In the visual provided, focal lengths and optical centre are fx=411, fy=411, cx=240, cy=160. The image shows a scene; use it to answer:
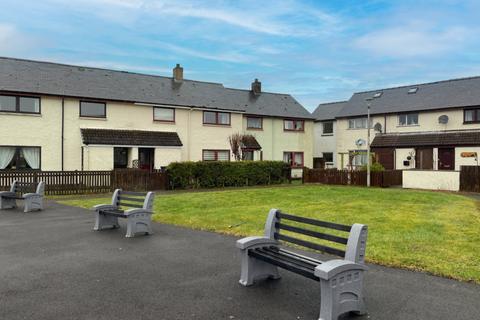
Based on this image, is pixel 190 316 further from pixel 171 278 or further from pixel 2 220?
pixel 2 220

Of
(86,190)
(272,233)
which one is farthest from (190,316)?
(86,190)

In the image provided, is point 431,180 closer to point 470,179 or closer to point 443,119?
point 470,179

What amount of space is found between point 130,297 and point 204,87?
1244 inches

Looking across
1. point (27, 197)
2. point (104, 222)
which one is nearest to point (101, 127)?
point (27, 197)

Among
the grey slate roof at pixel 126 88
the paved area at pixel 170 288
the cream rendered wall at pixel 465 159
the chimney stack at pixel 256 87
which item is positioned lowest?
the paved area at pixel 170 288

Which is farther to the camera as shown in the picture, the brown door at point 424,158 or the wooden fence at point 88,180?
the brown door at point 424,158

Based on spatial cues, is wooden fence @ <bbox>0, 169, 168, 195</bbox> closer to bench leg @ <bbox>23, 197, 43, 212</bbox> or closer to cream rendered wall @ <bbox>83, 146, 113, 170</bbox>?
cream rendered wall @ <bbox>83, 146, 113, 170</bbox>

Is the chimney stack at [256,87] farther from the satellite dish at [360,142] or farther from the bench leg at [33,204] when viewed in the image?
the bench leg at [33,204]

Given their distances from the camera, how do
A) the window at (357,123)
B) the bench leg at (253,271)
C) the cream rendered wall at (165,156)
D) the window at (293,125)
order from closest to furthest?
the bench leg at (253,271)
the cream rendered wall at (165,156)
the window at (357,123)
the window at (293,125)

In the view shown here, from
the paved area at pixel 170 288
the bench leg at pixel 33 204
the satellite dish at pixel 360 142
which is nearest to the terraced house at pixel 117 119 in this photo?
the satellite dish at pixel 360 142

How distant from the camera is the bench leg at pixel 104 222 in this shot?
1045 centimetres

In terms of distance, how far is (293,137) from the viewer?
39250 mm

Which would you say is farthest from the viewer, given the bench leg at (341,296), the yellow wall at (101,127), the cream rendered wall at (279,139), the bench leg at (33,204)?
the cream rendered wall at (279,139)

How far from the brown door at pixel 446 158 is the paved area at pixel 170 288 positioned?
90.6ft
